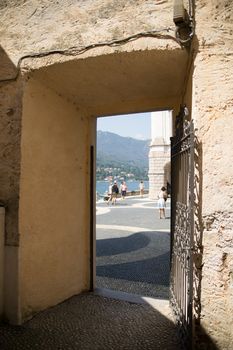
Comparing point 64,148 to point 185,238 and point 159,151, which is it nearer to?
point 185,238

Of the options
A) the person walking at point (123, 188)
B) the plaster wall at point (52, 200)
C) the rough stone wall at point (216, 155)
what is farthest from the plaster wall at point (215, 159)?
the person walking at point (123, 188)

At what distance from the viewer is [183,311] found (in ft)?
11.9

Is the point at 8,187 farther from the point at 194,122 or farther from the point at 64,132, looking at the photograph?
the point at 194,122

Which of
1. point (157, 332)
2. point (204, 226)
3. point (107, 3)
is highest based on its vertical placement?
point (107, 3)

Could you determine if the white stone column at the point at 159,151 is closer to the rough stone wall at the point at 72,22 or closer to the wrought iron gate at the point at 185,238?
the wrought iron gate at the point at 185,238

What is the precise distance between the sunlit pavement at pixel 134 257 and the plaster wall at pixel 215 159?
2.24m

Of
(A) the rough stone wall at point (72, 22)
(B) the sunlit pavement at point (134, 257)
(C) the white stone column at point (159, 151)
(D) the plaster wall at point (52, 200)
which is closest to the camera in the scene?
(A) the rough stone wall at point (72, 22)

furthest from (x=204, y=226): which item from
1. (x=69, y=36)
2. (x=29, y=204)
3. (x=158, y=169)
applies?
(x=158, y=169)

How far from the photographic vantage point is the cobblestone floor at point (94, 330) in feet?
11.8

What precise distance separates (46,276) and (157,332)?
158cm

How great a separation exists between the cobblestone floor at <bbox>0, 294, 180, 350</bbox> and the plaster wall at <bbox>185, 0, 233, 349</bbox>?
0.78 metres

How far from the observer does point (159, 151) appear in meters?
31.2

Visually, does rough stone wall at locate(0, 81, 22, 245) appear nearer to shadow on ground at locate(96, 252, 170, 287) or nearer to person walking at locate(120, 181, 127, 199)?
shadow on ground at locate(96, 252, 170, 287)

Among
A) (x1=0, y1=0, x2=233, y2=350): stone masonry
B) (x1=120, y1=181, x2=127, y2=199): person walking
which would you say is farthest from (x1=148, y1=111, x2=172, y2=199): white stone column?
(x1=0, y1=0, x2=233, y2=350): stone masonry
